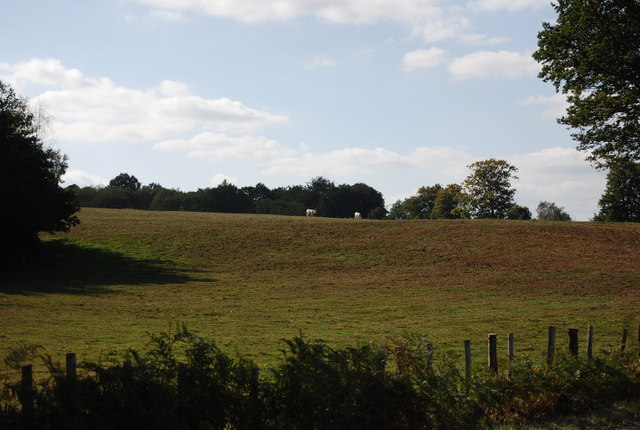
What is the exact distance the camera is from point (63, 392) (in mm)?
7102

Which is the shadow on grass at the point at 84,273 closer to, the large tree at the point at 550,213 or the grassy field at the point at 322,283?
the grassy field at the point at 322,283

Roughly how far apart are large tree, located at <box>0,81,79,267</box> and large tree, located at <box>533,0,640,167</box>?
3376 centimetres

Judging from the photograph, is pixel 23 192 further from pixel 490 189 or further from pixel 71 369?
pixel 490 189

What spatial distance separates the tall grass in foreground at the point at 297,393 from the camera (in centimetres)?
719

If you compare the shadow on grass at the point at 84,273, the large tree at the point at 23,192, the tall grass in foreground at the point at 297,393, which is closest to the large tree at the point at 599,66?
the tall grass in foreground at the point at 297,393

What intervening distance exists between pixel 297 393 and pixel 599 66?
23254 millimetres

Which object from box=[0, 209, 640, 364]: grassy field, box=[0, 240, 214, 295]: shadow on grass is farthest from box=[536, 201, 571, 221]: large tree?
box=[0, 240, 214, 295]: shadow on grass

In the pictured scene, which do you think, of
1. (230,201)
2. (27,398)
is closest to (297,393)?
(27,398)

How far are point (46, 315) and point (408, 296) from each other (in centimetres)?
1913

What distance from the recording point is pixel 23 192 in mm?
44031

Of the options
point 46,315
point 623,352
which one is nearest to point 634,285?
point 623,352

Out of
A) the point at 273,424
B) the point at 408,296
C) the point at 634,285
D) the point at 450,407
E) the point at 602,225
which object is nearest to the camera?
the point at 273,424

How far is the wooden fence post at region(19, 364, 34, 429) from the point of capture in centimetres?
678

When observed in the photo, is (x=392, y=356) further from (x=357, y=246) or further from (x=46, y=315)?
(x=357, y=246)
